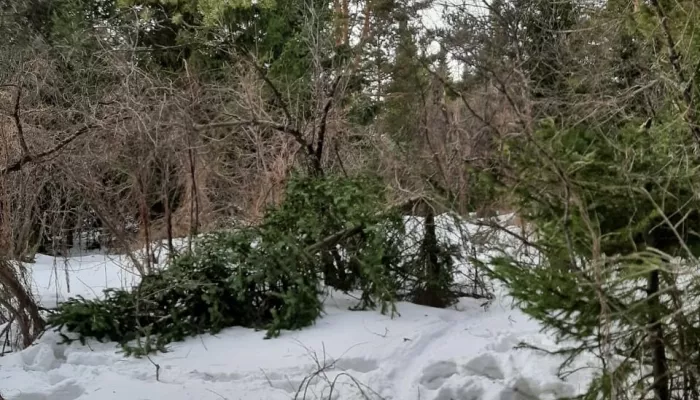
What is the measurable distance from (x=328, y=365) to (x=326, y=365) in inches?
0.9

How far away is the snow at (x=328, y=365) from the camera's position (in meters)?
4.54

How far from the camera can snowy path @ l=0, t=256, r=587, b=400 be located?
14.9 feet

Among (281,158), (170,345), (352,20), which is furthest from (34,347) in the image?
(352,20)

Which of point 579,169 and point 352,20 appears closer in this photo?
point 579,169

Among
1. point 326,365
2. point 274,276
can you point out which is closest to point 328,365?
point 326,365

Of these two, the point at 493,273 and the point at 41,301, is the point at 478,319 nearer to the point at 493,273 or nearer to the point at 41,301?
the point at 493,273

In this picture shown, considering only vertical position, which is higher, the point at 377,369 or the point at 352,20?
the point at 352,20

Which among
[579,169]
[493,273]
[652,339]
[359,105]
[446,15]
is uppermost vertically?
[446,15]

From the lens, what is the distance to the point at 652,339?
9.80 ft

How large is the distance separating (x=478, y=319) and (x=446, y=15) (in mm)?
7408

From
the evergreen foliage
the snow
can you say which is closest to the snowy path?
the snow

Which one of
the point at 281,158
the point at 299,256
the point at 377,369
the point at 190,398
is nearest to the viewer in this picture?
the point at 190,398

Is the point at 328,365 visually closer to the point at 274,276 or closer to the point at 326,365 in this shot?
the point at 326,365

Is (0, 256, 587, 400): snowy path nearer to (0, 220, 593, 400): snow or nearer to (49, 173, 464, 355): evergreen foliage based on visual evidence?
(0, 220, 593, 400): snow
